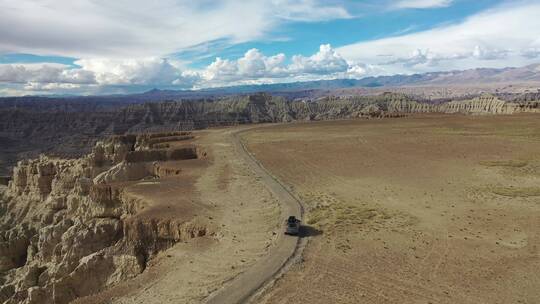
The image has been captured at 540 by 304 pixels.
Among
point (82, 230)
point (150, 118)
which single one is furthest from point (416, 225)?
point (150, 118)

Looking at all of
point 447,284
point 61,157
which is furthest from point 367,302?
point 61,157

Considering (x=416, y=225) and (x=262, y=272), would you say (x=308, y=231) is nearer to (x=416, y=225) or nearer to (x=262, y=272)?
(x=262, y=272)

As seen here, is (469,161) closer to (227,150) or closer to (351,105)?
(227,150)

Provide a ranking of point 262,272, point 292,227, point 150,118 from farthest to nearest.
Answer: point 150,118 → point 292,227 → point 262,272

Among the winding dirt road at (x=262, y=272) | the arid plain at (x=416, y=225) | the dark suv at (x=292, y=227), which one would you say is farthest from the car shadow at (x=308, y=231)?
the winding dirt road at (x=262, y=272)

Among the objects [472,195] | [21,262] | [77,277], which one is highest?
[472,195]

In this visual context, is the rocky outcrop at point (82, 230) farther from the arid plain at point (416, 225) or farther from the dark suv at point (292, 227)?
the arid plain at point (416, 225)
